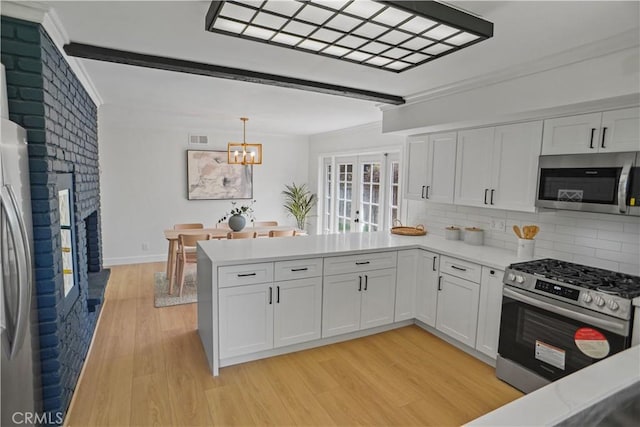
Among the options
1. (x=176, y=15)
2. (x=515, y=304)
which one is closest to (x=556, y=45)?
(x=515, y=304)

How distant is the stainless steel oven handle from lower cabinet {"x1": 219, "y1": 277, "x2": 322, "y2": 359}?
220 cm

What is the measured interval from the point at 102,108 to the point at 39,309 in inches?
139

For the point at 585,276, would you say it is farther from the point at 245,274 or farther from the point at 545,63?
the point at 245,274

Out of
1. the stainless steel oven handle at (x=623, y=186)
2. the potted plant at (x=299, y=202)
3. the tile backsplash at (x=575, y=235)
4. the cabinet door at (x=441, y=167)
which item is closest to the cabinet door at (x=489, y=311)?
the tile backsplash at (x=575, y=235)

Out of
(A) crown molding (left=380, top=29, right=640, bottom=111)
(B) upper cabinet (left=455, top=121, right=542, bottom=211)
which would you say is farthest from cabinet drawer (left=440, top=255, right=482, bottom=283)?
(A) crown molding (left=380, top=29, right=640, bottom=111)

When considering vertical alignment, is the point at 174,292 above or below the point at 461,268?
below

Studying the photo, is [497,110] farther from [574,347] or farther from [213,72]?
[213,72]

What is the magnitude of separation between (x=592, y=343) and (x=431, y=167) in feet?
7.22

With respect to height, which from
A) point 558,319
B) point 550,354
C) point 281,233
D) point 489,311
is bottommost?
point 550,354

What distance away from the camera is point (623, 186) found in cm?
227

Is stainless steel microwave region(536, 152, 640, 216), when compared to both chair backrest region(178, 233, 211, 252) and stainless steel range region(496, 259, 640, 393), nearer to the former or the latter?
stainless steel range region(496, 259, 640, 393)

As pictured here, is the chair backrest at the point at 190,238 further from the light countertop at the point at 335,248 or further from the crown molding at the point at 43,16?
the crown molding at the point at 43,16

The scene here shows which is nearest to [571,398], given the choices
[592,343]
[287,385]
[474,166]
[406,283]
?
[592,343]

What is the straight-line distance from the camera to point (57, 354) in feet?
6.72
